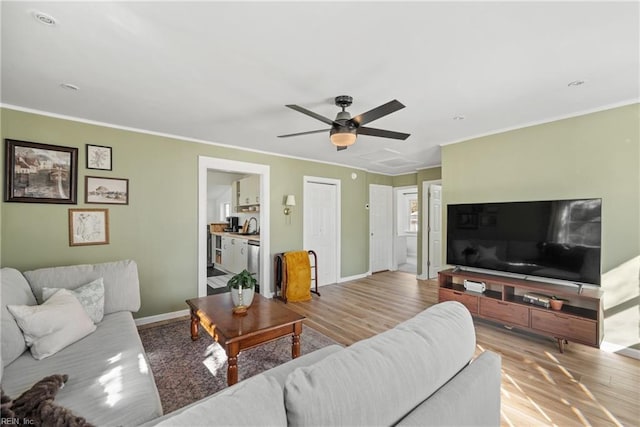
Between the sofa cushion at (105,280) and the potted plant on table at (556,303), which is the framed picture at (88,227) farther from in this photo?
the potted plant on table at (556,303)

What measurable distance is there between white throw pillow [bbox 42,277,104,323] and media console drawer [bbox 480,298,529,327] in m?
3.78

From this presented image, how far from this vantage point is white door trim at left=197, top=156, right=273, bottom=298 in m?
3.78

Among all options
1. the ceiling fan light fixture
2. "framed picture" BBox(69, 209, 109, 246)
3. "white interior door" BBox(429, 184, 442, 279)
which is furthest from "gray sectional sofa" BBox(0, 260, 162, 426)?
"white interior door" BBox(429, 184, 442, 279)

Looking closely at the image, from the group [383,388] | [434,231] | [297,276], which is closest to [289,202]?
[297,276]

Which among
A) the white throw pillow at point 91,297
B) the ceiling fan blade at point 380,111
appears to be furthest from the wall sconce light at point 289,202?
the white throw pillow at point 91,297

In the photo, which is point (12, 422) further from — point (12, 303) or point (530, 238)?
point (530, 238)

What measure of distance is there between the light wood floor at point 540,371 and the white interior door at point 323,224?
1.22m

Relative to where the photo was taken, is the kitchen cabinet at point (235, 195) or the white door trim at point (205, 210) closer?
the white door trim at point (205, 210)

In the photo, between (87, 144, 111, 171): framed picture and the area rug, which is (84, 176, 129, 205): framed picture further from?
the area rug

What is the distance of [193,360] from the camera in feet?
8.12

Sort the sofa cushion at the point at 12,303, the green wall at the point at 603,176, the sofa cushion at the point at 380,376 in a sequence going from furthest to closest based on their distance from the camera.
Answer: the green wall at the point at 603,176 < the sofa cushion at the point at 12,303 < the sofa cushion at the point at 380,376

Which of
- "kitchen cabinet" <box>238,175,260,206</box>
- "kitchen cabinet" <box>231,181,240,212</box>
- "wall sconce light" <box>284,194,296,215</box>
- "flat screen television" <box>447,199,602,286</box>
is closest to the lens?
"flat screen television" <box>447,199,602,286</box>

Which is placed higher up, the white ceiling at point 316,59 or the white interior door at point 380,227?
the white ceiling at point 316,59

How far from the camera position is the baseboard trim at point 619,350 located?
2.51 m
